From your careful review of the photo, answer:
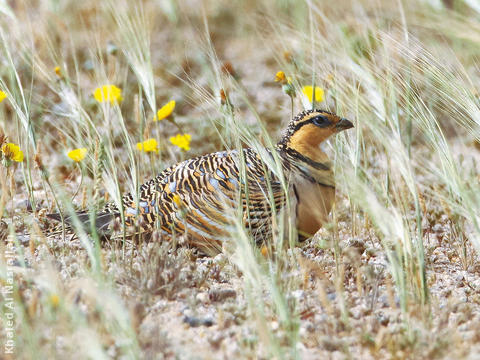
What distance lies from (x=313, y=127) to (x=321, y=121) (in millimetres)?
49

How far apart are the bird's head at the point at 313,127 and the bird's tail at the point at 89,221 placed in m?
0.93

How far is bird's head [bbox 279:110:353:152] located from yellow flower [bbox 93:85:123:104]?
85cm

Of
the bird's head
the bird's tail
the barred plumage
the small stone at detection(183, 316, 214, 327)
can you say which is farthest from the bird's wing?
the small stone at detection(183, 316, 214, 327)

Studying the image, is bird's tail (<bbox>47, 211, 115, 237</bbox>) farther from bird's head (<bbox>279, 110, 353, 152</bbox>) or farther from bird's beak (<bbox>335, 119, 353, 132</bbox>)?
bird's beak (<bbox>335, 119, 353, 132</bbox>)

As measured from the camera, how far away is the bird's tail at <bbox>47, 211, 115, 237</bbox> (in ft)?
9.72

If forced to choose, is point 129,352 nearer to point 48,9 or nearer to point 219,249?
point 219,249

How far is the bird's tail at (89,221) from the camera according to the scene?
296 centimetres

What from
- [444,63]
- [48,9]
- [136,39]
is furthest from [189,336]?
[48,9]

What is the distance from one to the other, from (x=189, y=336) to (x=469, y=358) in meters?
0.93

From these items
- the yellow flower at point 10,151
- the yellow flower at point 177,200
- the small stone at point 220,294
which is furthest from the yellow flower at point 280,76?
the yellow flower at point 10,151

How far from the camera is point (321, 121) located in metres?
3.11

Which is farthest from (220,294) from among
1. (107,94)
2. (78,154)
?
(78,154)

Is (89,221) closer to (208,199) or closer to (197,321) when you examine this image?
(208,199)

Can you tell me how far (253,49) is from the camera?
623 cm
